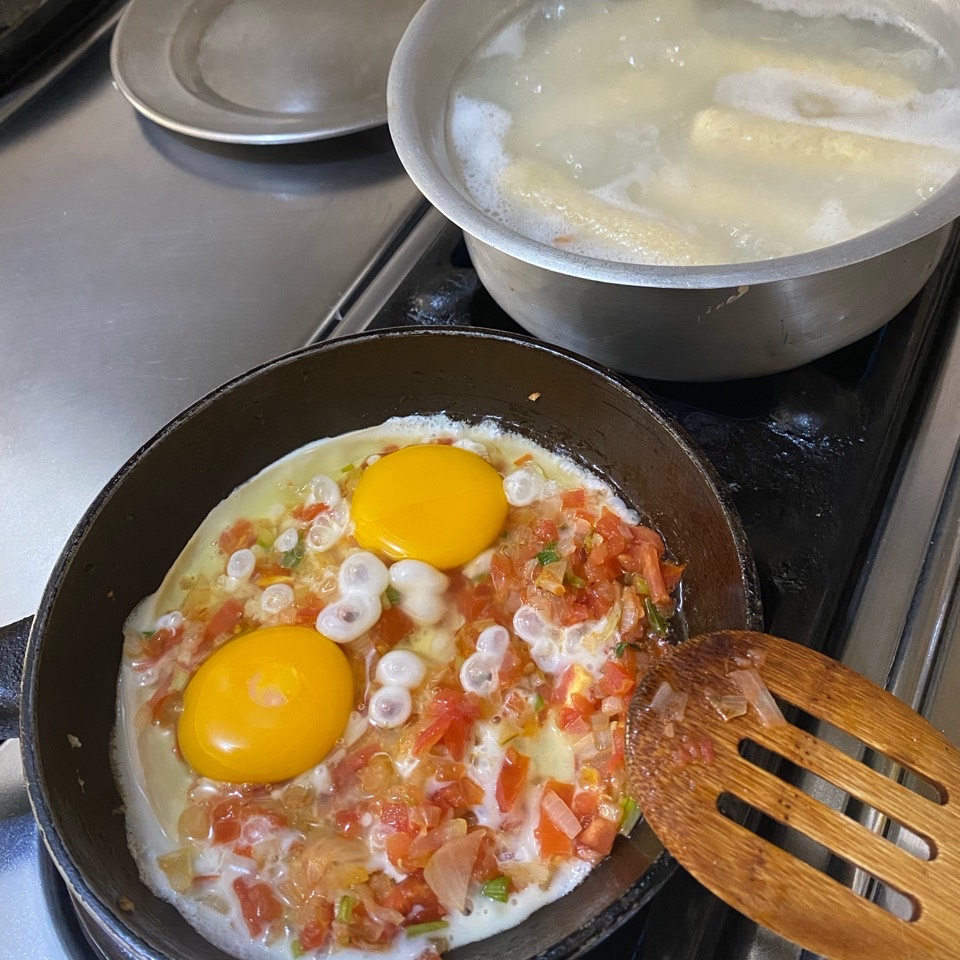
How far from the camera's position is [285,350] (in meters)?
2.06

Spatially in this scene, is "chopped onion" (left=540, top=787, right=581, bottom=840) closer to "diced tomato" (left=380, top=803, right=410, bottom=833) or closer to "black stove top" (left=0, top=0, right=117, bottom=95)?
"diced tomato" (left=380, top=803, right=410, bottom=833)

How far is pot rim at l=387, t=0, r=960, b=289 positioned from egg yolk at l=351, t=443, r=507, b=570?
46 cm

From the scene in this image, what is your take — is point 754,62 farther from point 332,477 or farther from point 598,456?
point 332,477

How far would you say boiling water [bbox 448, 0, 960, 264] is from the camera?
1.59 metres

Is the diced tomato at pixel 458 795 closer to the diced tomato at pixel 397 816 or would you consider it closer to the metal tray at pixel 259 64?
the diced tomato at pixel 397 816

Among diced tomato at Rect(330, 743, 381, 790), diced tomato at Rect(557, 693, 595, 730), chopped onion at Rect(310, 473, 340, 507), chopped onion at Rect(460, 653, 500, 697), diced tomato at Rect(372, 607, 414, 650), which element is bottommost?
diced tomato at Rect(330, 743, 381, 790)

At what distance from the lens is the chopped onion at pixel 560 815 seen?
129 cm

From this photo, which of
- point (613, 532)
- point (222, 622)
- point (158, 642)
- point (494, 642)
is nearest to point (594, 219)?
point (613, 532)

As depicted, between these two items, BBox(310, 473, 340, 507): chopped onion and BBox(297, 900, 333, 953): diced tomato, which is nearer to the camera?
BBox(297, 900, 333, 953): diced tomato

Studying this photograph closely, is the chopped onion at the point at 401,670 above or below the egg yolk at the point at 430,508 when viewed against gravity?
below

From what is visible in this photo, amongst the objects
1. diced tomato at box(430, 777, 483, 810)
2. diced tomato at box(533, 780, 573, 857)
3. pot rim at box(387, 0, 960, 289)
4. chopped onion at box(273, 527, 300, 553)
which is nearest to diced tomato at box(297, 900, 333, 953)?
diced tomato at box(430, 777, 483, 810)

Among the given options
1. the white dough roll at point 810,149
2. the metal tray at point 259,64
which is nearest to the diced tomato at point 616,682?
the white dough roll at point 810,149

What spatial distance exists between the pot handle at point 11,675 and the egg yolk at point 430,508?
601mm

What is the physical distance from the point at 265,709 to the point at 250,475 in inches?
20.3
